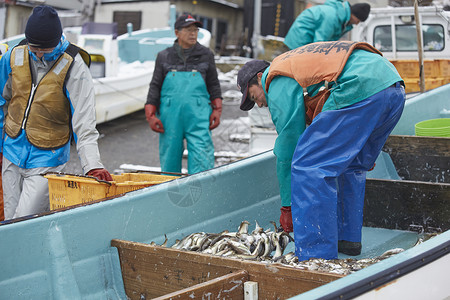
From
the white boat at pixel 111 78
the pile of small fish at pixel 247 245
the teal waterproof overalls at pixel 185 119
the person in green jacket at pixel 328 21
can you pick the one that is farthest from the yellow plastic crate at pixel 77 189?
the white boat at pixel 111 78

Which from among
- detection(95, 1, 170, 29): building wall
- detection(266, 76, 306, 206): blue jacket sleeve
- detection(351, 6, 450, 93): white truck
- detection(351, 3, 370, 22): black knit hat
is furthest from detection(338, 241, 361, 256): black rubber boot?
detection(95, 1, 170, 29): building wall

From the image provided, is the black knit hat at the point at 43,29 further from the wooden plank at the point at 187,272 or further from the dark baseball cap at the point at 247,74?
the wooden plank at the point at 187,272

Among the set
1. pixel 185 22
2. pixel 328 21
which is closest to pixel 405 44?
pixel 328 21

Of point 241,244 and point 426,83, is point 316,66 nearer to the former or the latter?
point 241,244

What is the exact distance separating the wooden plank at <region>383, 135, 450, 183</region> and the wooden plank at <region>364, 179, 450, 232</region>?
3.26 ft

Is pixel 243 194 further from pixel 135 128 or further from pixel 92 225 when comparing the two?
pixel 135 128

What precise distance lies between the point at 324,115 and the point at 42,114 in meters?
2.05

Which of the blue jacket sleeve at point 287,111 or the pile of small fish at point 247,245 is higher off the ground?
the blue jacket sleeve at point 287,111

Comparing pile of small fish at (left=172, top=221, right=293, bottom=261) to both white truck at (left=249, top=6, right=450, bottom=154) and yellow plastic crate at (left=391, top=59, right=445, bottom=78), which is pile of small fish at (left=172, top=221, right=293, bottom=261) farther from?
yellow plastic crate at (left=391, top=59, right=445, bottom=78)

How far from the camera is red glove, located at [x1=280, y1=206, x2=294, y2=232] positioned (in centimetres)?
407

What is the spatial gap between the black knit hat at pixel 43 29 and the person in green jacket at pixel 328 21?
13.2ft

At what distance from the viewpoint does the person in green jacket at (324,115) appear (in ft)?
11.6

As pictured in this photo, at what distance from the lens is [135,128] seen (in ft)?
41.1

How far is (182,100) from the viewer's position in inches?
251
